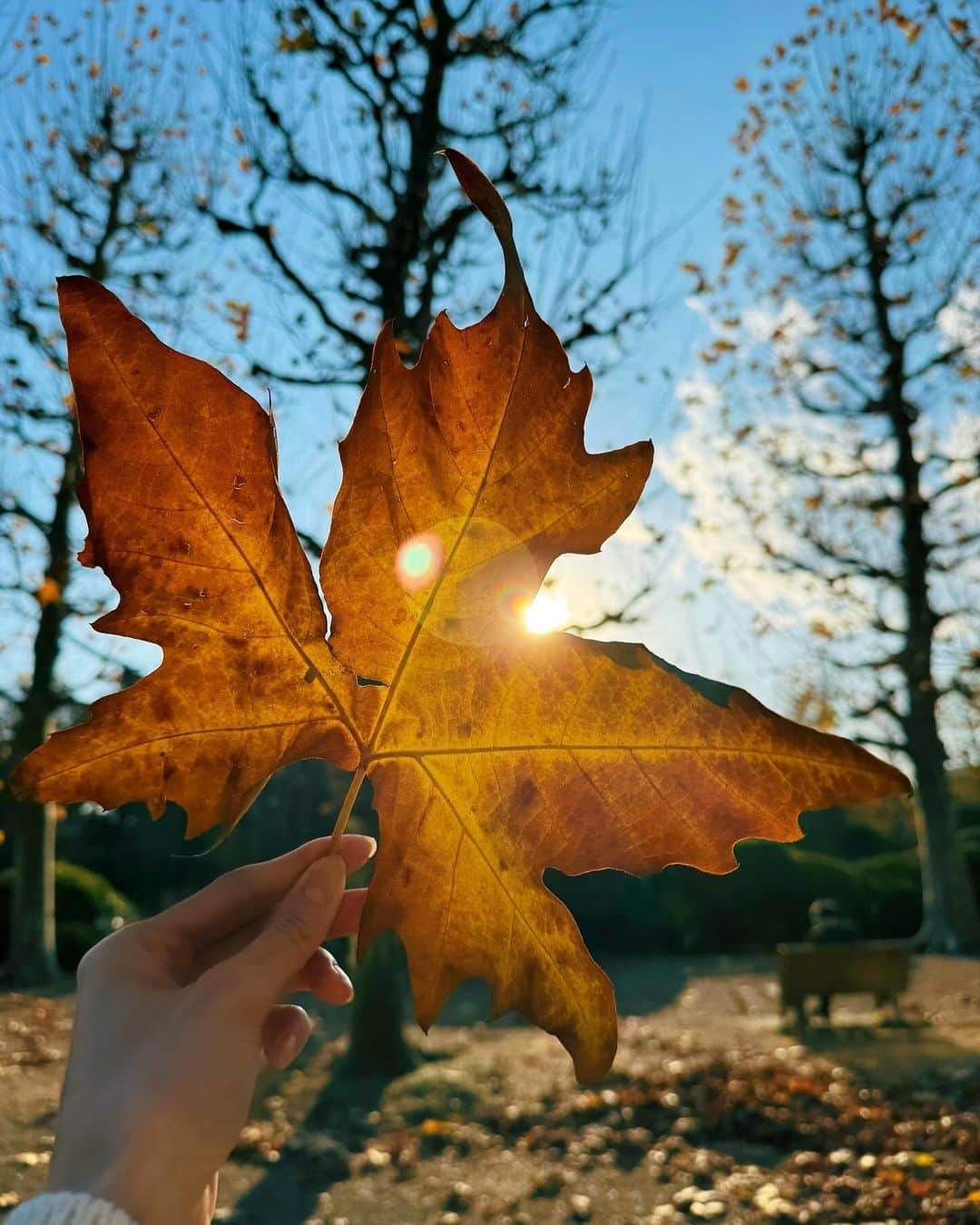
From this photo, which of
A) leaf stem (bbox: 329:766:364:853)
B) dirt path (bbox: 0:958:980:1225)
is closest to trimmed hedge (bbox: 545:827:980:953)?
dirt path (bbox: 0:958:980:1225)

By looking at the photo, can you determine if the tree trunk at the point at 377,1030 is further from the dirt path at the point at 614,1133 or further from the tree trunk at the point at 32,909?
the tree trunk at the point at 32,909

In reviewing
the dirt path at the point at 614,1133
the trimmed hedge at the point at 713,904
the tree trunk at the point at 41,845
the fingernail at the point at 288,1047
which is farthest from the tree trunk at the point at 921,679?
the fingernail at the point at 288,1047

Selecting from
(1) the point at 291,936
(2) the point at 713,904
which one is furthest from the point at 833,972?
(1) the point at 291,936

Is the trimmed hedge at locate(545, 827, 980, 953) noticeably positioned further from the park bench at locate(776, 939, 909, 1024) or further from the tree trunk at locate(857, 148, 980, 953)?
the park bench at locate(776, 939, 909, 1024)

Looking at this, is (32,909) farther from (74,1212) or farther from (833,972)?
(74,1212)

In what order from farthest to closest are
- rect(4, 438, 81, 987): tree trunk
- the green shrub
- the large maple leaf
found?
the green shrub, rect(4, 438, 81, 987): tree trunk, the large maple leaf
